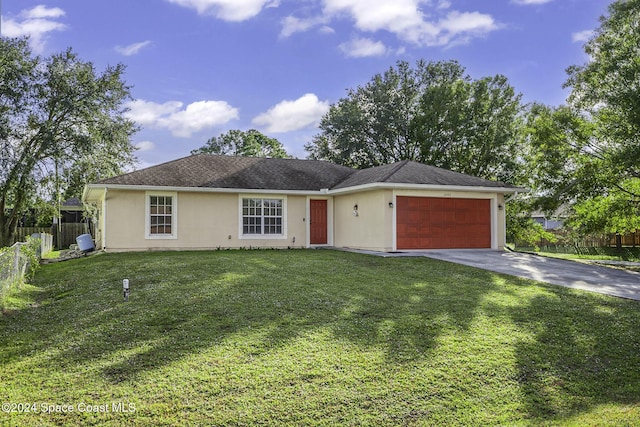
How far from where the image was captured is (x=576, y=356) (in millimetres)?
5973

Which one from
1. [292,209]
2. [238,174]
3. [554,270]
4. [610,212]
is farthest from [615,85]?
[238,174]

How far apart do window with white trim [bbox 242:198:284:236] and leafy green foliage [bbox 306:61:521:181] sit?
1355 centimetres

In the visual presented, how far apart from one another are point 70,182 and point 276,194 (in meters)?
12.1

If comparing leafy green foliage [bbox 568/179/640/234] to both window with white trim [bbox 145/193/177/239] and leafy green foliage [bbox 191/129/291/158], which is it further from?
leafy green foliage [bbox 191/129/291/158]

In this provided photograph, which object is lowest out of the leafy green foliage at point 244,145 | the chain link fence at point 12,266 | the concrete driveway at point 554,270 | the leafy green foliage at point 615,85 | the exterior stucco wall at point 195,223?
the concrete driveway at point 554,270

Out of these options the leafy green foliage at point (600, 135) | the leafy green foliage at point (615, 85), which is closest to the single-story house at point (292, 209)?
the leafy green foliage at point (600, 135)

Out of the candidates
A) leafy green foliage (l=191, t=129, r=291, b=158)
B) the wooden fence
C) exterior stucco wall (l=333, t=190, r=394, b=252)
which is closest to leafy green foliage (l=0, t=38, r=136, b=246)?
the wooden fence

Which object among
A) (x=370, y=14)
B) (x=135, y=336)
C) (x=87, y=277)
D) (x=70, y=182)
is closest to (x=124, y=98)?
(x=70, y=182)

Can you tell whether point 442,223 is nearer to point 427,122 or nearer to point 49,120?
point 427,122

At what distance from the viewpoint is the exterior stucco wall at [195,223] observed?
16.2 meters

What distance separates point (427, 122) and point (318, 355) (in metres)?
25.5

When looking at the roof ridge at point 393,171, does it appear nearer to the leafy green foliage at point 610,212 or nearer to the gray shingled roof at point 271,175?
the gray shingled roof at point 271,175

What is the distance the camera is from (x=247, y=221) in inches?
701

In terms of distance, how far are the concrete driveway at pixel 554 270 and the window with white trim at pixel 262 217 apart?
222 inches
